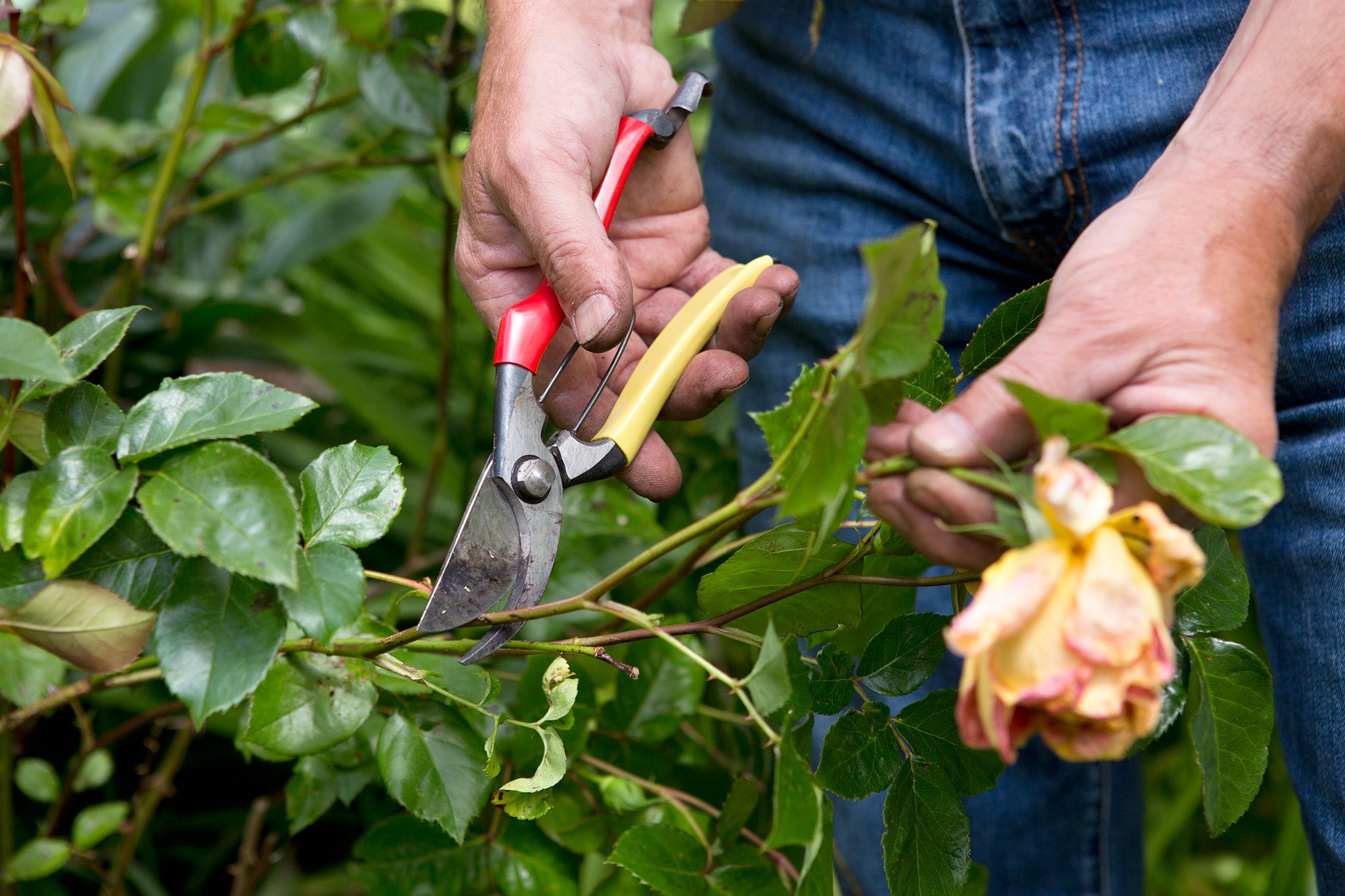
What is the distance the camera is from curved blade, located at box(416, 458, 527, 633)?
569mm

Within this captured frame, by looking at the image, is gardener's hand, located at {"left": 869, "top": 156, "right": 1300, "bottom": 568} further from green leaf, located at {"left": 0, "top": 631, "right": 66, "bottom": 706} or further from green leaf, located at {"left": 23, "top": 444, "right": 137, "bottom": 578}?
green leaf, located at {"left": 0, "top": 631, "right": 66, "bottom": 706}

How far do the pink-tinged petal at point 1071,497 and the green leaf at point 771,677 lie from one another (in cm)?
13

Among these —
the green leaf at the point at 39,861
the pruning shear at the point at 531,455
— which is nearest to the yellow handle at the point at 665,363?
the pruning shear at the point at 531,455

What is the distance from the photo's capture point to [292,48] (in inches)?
38.9

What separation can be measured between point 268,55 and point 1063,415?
901 mm

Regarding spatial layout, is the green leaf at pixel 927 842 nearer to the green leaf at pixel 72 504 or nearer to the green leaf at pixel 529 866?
the green leaf at pixel 529 866

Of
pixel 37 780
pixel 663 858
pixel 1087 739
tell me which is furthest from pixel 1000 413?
pixel 37 780

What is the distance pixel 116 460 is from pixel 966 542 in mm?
402

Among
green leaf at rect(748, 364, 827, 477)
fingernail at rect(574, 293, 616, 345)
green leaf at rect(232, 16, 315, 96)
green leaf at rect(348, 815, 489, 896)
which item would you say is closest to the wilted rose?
green leaf at rect(748, 364, 827, 477)

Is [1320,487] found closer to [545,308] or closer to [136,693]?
[545,308]

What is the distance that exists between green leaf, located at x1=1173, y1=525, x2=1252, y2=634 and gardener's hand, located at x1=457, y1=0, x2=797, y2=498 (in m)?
0.30

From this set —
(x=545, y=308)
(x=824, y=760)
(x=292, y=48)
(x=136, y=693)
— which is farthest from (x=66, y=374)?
(x=136, y=693)

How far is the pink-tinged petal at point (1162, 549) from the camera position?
1.13 ft

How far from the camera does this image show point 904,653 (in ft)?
1.81
